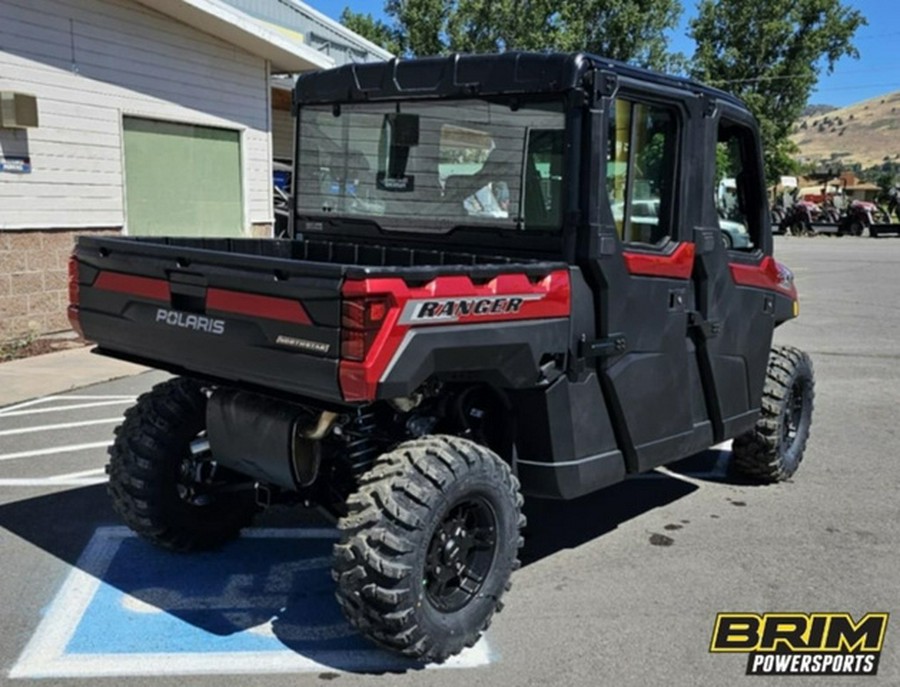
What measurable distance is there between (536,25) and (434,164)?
1341 inches

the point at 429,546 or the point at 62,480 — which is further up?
the point at 429,546

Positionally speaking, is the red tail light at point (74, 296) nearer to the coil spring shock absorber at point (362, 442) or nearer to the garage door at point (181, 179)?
the coil spring shock absorber at point (362, 442)

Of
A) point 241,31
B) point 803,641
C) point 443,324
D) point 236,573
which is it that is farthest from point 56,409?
point 241,31

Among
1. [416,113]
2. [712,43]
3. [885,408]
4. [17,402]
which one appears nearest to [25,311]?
[17,402]

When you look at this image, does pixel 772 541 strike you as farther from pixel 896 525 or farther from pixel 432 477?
pixel 432 477

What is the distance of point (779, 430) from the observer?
5.75 metres

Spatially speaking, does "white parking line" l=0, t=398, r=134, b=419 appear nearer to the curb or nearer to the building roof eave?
the curb

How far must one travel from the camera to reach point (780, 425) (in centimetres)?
575

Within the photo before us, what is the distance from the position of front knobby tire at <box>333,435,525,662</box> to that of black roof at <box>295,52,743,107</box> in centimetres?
161

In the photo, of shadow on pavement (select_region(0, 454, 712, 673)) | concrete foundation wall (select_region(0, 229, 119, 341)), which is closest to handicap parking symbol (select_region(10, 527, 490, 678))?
shadow on pavement (select_region(0, 454, 712, 673))

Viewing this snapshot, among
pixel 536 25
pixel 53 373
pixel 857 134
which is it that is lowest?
pixel 53 373

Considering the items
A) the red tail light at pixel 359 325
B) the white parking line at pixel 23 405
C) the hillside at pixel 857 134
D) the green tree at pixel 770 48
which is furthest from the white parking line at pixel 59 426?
the hillside at pixel 857 134

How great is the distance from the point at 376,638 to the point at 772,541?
8.27ft

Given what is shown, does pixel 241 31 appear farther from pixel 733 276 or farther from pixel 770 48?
pixel 770 48
